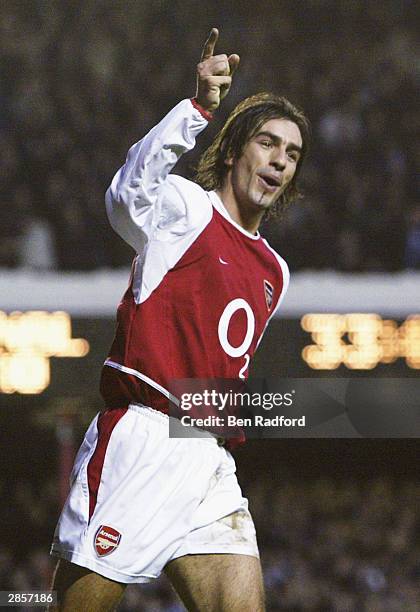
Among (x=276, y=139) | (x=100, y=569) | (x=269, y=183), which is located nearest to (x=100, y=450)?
(x=100, y=569)

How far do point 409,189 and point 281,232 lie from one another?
101cm

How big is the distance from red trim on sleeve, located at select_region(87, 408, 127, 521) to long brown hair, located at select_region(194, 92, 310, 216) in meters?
0.62

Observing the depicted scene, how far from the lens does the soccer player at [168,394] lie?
2527 mm

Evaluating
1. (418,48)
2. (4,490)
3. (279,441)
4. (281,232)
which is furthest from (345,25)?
(4,490)

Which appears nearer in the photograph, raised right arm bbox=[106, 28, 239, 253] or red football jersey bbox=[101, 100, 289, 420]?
raised right arm bbox=[106, 28, 239, 253]

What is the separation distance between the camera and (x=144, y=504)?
2.58m

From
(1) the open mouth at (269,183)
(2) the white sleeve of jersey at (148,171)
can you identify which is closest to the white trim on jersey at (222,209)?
(1) the open mouth at (269,183)

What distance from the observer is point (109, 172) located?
23.2 ft

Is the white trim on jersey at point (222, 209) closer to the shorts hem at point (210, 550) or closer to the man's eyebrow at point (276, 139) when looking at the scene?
the man's eyebrow at point (276, 139)

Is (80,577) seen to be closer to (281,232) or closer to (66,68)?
(281,232)

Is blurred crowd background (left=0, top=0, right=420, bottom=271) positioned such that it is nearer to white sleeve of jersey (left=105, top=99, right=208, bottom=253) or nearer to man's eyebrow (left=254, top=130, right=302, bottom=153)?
man's eyebrow (left=254, top=130, right=302, bottom=153)

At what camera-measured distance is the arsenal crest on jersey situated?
A: 2.88 m

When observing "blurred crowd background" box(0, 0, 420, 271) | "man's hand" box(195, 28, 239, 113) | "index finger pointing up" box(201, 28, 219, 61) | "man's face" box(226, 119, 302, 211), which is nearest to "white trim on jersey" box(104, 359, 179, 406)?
"man's face" box(226, 119, 302, 211)

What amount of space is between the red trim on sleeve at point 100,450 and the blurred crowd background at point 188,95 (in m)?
3.33
